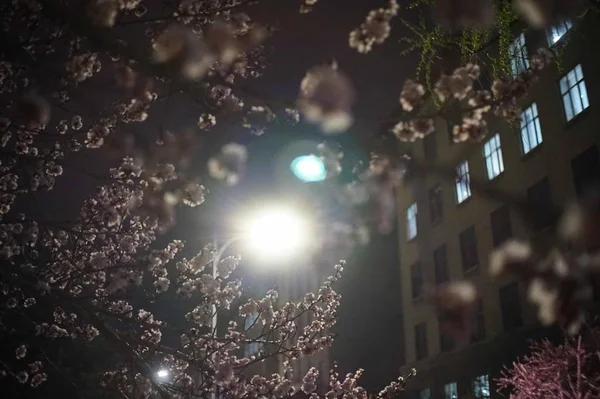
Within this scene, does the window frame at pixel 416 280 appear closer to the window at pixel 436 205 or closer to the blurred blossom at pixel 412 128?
the window at pixel 436 205

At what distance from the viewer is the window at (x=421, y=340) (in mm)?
27891

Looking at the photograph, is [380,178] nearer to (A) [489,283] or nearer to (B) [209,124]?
(B) [209,124]

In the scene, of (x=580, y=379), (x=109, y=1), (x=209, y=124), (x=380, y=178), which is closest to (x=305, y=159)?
(x=209, y=124)

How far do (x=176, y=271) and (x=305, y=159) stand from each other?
3318 millimetres

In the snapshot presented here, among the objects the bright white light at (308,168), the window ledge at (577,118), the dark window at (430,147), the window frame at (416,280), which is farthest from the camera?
the dark window at (430,147)

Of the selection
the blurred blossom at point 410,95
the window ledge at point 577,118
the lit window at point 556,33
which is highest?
the lit window at point 556,33

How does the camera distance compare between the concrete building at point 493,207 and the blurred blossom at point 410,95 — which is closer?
the blurred blossom at point 410,95

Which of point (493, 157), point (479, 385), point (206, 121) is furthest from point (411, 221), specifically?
point (206, 121)

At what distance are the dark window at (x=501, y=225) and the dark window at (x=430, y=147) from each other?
22.1ft

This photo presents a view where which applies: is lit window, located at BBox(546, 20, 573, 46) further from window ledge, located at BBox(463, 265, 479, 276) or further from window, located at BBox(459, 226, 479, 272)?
window ledge, located at BBox(463, 265, 479, 276)

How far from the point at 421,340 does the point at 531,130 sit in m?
12.0

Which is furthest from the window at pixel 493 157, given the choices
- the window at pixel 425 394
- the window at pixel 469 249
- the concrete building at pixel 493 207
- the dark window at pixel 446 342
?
the window at pixel 425 394

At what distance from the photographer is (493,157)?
23.8 meters

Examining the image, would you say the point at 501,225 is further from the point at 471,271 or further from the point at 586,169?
the point at 586,169
